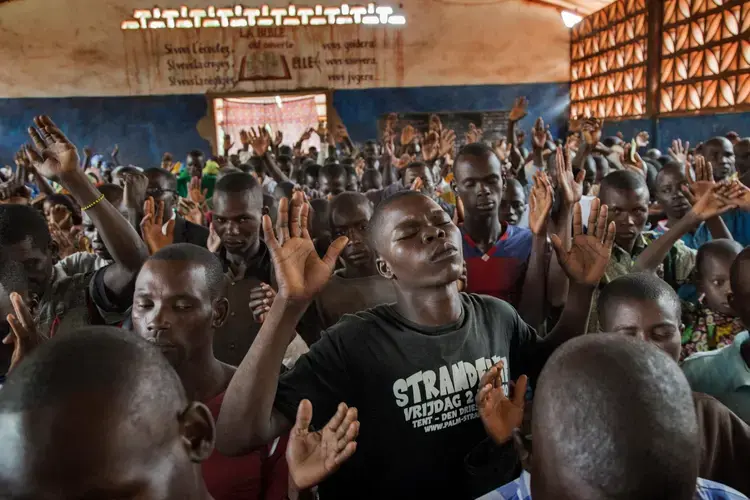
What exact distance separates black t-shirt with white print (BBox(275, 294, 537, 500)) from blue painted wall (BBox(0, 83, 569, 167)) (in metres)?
11.7

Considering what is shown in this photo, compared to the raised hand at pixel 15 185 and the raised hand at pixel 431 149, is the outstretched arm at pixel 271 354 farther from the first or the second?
the raised hand at pixel 431 149

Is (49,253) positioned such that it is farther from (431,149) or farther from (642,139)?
(642,139)

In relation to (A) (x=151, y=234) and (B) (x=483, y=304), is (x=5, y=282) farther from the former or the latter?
(B) (x=483, y=304)

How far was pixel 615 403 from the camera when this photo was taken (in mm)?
725

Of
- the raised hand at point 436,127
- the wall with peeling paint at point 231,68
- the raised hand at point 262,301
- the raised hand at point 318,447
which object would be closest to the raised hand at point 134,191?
the raised hand at point 262,301

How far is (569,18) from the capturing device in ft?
40.4

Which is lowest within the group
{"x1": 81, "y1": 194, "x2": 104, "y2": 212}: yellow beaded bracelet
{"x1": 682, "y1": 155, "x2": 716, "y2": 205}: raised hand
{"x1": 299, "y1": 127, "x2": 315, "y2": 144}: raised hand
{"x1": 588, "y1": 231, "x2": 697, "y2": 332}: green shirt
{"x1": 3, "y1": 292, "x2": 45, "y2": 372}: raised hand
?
{"x1": 588, "y1": 231, "x2": 697, "y2": 332}: green shirt

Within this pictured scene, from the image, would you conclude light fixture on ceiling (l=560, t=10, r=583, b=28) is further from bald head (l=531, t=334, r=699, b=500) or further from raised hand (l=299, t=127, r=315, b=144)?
bald head (l=531, t=334, r=699, b=500)

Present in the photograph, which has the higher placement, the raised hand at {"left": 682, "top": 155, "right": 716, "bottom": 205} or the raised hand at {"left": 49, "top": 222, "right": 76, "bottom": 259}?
the raised hand at {"left": 682, "top": 155, "right": 716, "bottom": 205}

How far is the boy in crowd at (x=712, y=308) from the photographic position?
6.93 feet

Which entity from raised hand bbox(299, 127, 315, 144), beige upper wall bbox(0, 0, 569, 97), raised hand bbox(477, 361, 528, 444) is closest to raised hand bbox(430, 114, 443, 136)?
raised hand bbox(299, 127, 315, 144)

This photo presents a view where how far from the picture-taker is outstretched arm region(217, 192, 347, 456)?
3.90 feet

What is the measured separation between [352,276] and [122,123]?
11.6 meters

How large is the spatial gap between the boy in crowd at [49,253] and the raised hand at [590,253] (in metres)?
1.27
